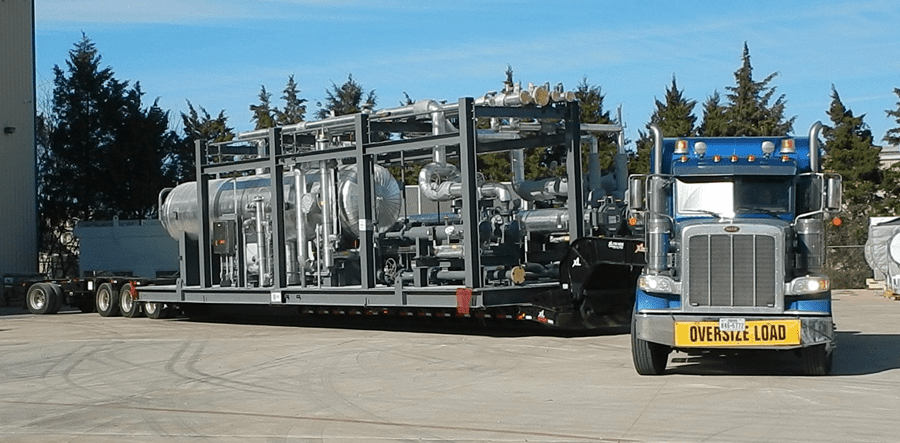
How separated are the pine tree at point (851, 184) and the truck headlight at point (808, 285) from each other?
76.4 ft

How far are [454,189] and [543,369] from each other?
7047 millimetres

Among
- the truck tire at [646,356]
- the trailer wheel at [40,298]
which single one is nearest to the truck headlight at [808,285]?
the truck tire at [646,356]

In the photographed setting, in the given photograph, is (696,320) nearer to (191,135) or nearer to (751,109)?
(751,109)

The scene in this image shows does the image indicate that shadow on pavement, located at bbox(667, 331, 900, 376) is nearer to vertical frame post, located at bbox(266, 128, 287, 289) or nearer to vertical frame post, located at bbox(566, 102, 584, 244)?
vertical frame post, located at bbox(566, 102, 584, 244)

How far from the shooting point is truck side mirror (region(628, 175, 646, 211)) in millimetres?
13328

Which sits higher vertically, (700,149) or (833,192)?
(700,149)

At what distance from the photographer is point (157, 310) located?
26.3 metres

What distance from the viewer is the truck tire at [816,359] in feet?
41.3

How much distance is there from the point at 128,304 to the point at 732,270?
59.8 feet

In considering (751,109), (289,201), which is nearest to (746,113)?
(751,109)

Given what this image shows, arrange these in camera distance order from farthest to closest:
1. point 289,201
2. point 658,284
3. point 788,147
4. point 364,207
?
point 289,201
point 364,207
point 788,147
point 658,284

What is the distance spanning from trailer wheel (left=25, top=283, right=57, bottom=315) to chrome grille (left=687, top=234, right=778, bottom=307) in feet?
70.2

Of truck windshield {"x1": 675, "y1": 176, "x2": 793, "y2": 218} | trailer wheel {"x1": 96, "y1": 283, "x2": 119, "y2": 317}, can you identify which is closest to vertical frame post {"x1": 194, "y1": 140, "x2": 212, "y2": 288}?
trailer wheel {"x1": 96, "y1": 283, "x2": 119, "y2": 317}

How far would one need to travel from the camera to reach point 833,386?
39.7 ft
